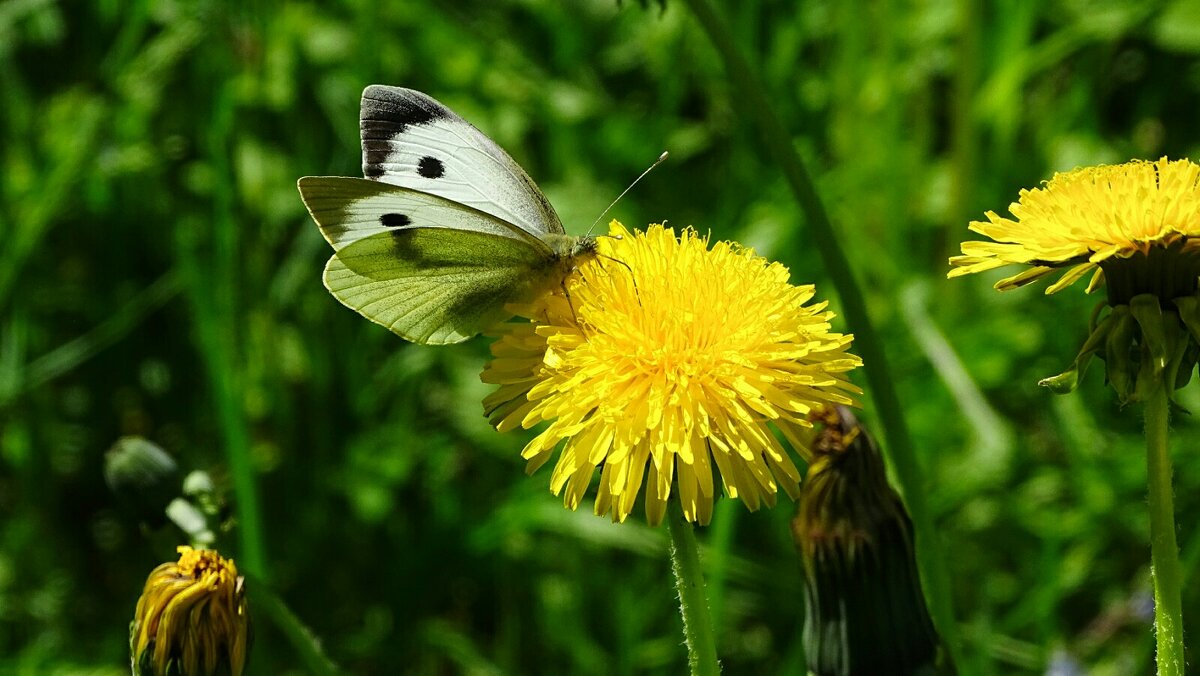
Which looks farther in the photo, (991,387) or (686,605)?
(991,387)

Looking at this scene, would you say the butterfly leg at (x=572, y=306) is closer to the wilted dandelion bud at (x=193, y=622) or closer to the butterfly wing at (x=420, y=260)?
the butterfly wing at (x=420, y=260)

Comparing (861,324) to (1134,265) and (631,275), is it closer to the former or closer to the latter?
(631,275)

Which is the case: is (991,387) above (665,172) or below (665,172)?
below

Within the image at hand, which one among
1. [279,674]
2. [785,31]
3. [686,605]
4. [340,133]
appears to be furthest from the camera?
[785,31]

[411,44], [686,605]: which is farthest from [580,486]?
[411,44]

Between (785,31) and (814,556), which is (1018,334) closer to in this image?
(785,31)

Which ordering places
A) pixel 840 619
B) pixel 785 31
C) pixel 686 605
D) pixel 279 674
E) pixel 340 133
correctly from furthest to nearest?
pixel 785 31 < pixel 340 133 < pixel 279 674 < pixel 840 619 < pixel 686 605

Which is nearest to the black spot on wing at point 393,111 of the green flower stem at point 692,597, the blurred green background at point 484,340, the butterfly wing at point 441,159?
the butterfly wing at point 441,159
